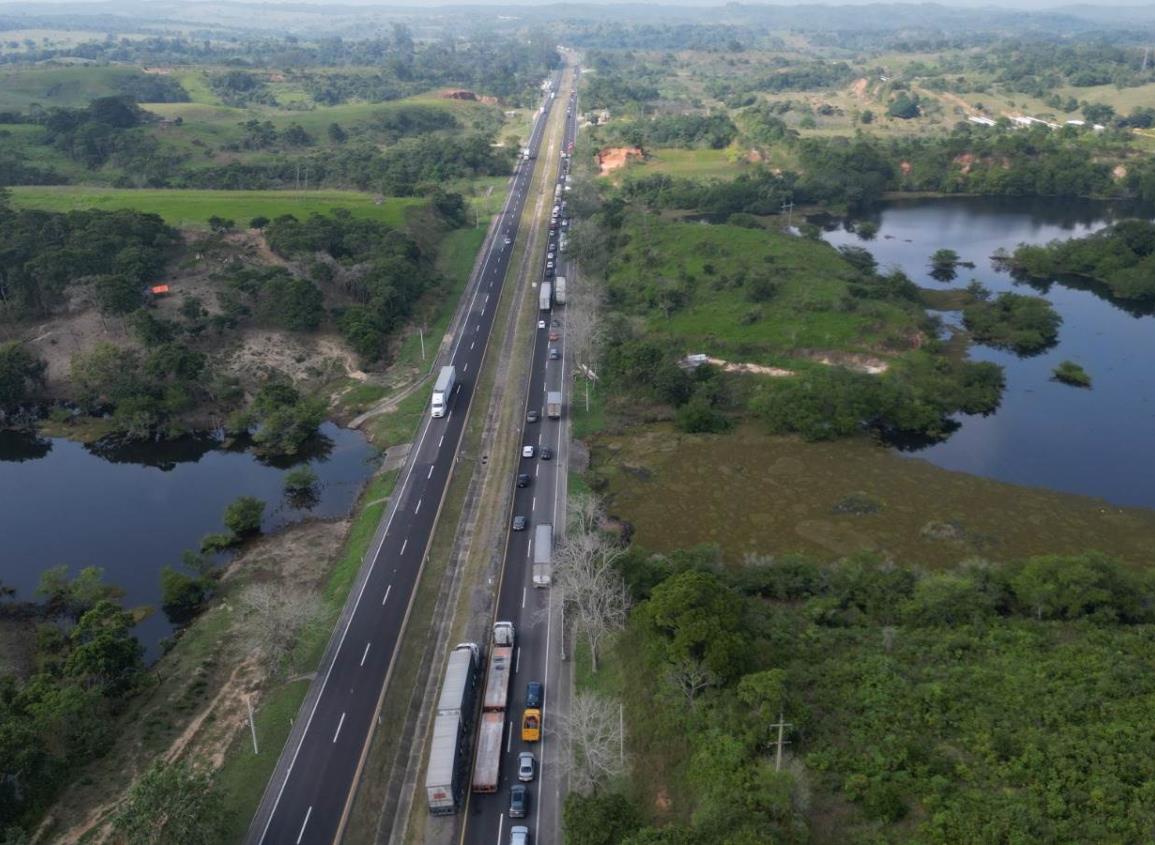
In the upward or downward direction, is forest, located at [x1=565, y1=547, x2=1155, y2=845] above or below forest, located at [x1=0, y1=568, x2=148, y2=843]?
above

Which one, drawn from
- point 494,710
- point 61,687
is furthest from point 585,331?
point 61,687

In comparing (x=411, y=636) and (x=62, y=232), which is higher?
(x=62, y=232)

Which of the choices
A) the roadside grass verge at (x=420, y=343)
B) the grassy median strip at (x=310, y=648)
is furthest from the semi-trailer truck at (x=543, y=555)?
the roadside grass verge at (x=420, y=343)

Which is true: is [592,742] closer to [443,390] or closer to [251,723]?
[251,723]

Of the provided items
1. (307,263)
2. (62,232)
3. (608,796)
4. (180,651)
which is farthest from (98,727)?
(62,232)

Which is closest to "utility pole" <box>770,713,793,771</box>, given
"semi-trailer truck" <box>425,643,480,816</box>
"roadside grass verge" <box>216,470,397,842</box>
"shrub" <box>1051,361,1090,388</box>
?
"semi-trailer truck" <box>425,643,480,816</box>

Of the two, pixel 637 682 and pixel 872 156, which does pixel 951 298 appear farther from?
pixel 637 682

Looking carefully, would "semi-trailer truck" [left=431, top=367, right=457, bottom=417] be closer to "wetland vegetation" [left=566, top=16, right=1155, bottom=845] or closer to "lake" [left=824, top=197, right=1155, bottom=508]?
"wetland vegetation" [left=566, top=16, right=1155, bottom=845]
